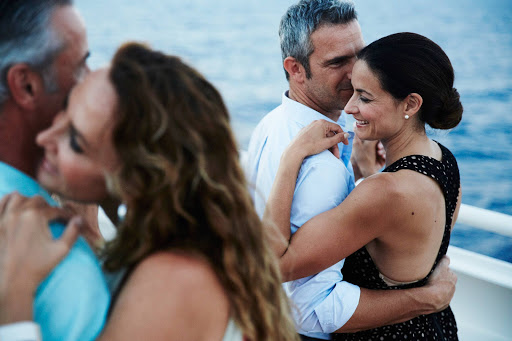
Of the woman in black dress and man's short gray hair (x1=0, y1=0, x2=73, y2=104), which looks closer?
man's short gray hair (x1=0, y1=0, x2=73, y2=104)

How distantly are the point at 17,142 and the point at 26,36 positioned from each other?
26cm

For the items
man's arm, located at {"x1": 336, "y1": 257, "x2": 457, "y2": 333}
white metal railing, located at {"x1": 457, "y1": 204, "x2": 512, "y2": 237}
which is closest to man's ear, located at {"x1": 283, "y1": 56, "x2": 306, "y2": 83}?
man's arm, located at {"x1": 336, "y1": 257, "x2": 457, "y2": 333}

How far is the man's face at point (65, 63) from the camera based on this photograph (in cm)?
129

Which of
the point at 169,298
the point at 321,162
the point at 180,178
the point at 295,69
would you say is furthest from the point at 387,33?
the point at 169,298

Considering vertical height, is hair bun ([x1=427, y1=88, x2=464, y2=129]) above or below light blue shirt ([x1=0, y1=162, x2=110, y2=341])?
below

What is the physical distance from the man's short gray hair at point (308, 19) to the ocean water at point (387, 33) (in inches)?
23.7

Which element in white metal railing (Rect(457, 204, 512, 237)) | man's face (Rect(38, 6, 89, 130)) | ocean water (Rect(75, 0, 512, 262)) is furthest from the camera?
ocean water (Rect(75, 0, 512, 262))

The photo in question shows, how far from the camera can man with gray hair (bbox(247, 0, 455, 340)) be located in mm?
1808

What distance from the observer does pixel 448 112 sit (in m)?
1.93

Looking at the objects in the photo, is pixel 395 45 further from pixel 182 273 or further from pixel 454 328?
pixel 182 273

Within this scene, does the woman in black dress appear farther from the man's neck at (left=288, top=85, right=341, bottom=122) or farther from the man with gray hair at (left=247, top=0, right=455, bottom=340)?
the man's neck at (left=288, top=85, right=341, bottom=122)

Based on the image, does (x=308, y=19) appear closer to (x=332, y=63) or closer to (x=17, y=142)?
(x=332, y=63)

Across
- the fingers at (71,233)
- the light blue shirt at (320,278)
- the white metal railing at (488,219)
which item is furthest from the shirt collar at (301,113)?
the fingers at (71,233)

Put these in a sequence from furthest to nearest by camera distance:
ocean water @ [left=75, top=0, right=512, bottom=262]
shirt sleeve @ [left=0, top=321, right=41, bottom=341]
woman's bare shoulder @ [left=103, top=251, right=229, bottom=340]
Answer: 1. ocean water @ [left=75, top=0, right=512, bottom=262]
2. woman's bare shoulder @ [left=103, top=251, right=229, bottom=340]
3. shirt sleeve @ [left=0, top=321, right=41, bottom=341]
